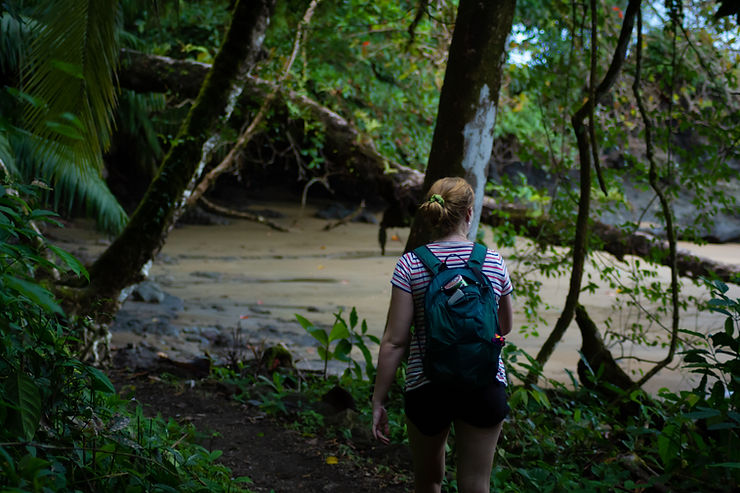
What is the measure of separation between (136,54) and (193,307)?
10.1 feet

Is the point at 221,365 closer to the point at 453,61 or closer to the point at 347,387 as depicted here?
the point at 347,387

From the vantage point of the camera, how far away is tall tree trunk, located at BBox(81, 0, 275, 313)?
17.0 feet

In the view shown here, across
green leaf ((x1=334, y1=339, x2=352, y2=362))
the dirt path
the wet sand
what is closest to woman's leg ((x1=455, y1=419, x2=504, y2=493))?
the dirt path

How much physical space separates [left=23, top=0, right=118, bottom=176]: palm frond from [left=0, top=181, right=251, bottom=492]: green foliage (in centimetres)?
75

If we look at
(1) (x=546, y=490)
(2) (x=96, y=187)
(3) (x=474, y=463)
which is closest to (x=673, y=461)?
(1) (x=546, y=490)

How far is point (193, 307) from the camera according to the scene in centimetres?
844

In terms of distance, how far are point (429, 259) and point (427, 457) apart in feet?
2.33

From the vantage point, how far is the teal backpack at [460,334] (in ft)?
7.22

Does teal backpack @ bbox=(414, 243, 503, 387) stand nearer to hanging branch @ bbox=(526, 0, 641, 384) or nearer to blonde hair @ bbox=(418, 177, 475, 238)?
blonde hair @ bbox=(418, 177, 475, 238)

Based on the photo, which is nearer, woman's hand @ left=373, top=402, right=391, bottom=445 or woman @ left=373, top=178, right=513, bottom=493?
woman @ left=373, top=178, right=513, bottom=493

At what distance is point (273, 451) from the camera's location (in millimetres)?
3744

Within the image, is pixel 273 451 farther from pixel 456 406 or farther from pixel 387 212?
pixel 387 212

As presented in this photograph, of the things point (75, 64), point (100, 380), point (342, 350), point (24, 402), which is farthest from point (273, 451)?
point (75, 64)

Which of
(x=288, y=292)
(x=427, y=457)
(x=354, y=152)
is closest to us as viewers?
(x=427, y=457)
